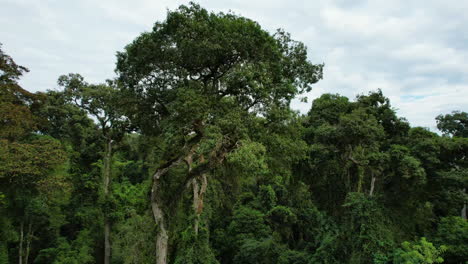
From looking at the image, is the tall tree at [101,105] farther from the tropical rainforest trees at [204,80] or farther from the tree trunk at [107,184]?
the tropical rainforest trees at [204,80]

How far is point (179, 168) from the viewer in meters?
10.4

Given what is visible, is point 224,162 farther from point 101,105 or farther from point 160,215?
point 101,105

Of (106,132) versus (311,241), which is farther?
(311,241)

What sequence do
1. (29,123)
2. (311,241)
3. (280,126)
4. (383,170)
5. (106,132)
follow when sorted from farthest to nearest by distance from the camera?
(311,241)
(106,132)
(383,170)
(29,123)
(280,126)

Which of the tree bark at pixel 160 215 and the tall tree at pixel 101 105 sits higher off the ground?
the tall tree at pixel 101 105

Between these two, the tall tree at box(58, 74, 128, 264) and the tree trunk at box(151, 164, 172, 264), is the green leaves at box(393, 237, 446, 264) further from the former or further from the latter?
the tall tree at box(58, 74, 128, 264)

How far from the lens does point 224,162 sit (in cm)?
883

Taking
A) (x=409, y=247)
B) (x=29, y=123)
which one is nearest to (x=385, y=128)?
(x=409, y=247)

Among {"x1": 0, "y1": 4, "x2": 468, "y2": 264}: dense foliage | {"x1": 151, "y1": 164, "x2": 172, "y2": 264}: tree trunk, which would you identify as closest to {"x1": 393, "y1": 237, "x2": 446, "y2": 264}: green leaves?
{"x1": 0, "y1": 4, "x2": 468, "y2": 264}: dense foliage

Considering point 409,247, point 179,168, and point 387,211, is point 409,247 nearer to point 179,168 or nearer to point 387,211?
point 387,211

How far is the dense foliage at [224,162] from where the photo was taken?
6.91 m

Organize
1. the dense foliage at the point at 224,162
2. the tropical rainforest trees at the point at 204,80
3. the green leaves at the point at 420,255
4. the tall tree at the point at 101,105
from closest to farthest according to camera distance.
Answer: the tropical rainforest trees at the point at 204,80 < the dense foliage at the point at 224,162 < the green leaves at the point at 420,255 < the tall tree at the point at 101,105

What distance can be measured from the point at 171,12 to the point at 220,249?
618 inches

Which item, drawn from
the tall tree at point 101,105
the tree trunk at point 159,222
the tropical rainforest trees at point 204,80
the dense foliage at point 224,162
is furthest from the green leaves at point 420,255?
the tall tree at point 101,105
